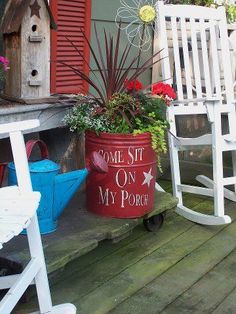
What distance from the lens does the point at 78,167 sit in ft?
9.46

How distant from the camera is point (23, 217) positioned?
1.47 metres

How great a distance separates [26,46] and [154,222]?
1135 mm

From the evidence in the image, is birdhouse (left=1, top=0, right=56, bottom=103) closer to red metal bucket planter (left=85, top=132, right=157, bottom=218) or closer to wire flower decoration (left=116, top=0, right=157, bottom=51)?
red metal bucket planter (left=85, top=132, right=157, bottom=218)

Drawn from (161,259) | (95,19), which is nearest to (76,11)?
(95,19)

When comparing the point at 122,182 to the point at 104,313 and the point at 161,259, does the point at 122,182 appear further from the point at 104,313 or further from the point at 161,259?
the point at 104,313

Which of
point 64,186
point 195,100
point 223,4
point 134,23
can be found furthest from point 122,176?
point 223,4

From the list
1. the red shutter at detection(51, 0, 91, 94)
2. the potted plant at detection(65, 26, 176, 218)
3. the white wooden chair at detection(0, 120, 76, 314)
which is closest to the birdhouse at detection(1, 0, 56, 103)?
the potted plant at detection(65, 26, 176, 218)

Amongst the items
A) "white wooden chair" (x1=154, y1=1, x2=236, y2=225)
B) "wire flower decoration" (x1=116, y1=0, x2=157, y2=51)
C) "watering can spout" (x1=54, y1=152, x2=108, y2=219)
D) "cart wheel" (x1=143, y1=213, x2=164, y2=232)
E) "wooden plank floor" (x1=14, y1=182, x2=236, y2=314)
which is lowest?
"wooden plank floor" (x1=14, y1=182, x2=236, y2=314)

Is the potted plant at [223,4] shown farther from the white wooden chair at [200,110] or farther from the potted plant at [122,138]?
the potted plant at [122,138]

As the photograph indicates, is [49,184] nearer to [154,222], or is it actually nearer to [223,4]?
[154,222]

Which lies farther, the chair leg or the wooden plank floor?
the wooden plank floor

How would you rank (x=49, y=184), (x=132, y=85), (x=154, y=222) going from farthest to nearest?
(x=154, y=222) < (x=132, y=85) < (x=49, y=184)

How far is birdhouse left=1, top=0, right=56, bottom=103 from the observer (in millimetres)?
2283

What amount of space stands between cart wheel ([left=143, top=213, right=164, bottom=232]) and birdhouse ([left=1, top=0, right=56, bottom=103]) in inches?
33.3
